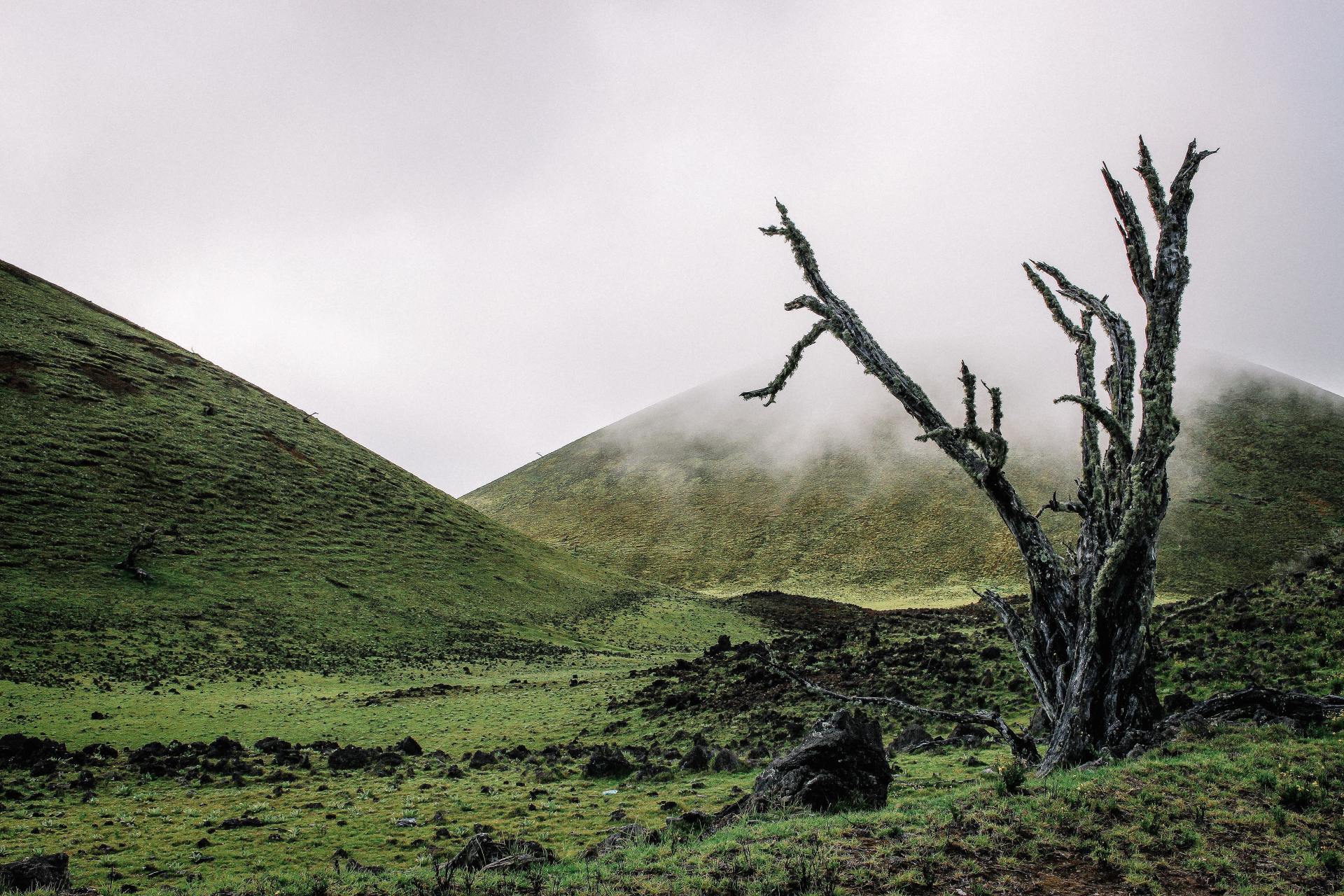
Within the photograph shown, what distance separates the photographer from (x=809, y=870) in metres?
6.69

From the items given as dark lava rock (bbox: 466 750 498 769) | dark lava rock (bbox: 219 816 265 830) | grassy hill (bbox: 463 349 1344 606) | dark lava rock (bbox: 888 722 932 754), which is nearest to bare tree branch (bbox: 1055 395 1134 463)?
dark lava rock (bbox: 888 722 932 754)

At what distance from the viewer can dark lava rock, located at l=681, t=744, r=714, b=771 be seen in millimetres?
15727

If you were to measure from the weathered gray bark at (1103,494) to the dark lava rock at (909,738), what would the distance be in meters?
7.24

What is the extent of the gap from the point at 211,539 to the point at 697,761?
48.3 metres

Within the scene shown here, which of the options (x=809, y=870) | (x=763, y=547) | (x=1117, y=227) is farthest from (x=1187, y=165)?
(x=763, y=547)

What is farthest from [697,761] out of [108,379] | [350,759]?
[108,379]

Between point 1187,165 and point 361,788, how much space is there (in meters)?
18.4

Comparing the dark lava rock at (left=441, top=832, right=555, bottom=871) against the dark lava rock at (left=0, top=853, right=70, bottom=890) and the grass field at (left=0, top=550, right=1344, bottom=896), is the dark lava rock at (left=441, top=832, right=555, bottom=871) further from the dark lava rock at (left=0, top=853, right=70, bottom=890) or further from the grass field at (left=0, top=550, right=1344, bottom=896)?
the dark lava rock at (left=0, top=853, right=70, bottom=890)

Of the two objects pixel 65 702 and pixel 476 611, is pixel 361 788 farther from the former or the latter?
pixel 476 611

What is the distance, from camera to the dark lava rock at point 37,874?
294 inches

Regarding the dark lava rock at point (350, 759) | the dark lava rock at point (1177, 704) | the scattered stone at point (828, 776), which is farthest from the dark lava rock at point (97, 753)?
the dark lava rock at point (1177, 704)

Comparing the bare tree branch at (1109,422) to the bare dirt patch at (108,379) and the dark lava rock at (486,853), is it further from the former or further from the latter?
the bare dirt patch at (108,379)

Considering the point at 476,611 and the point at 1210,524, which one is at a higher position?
the point at 1210,524

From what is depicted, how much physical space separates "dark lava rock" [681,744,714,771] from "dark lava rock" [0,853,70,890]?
10913 millimetres
